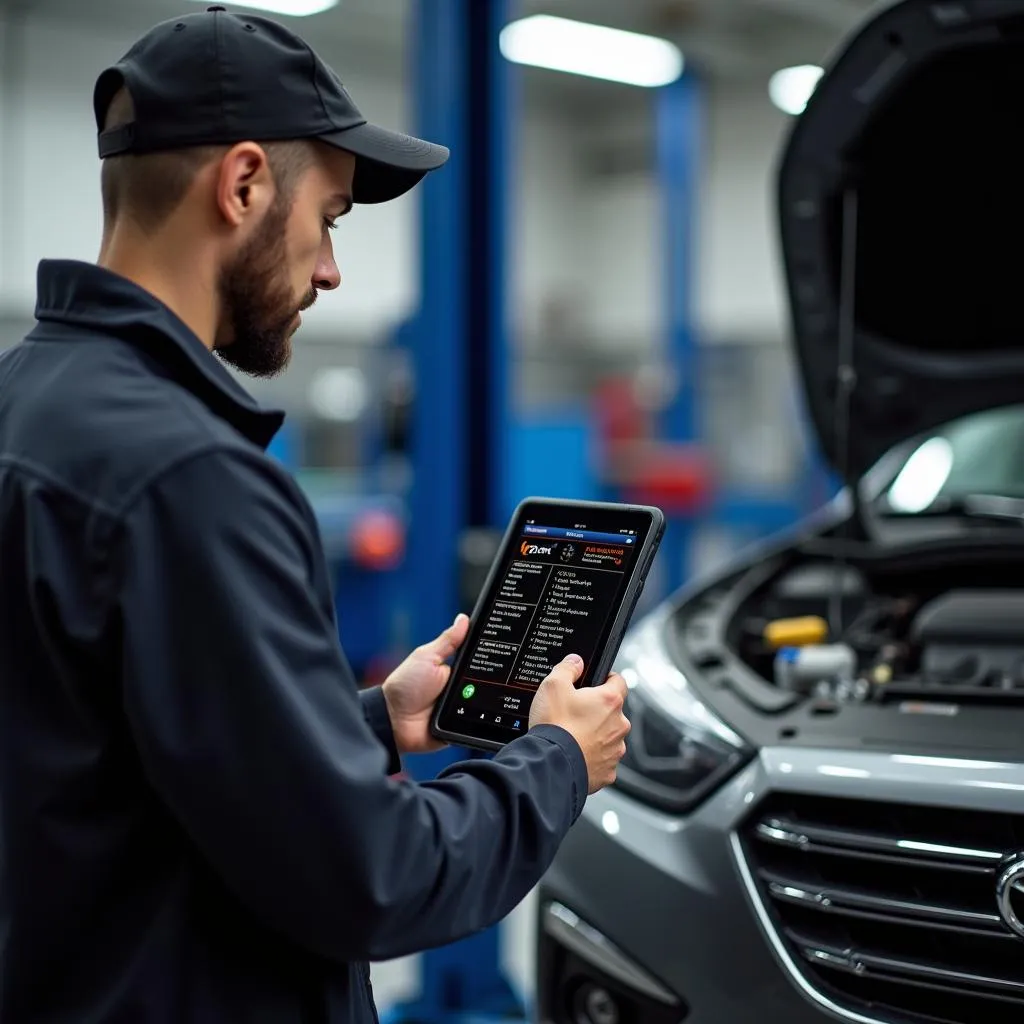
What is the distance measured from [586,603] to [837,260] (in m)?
1.42

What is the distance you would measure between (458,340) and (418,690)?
6.00 feet

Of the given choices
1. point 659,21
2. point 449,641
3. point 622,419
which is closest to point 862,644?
point 449,641

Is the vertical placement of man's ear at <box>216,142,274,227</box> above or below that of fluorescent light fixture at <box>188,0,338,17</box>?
below

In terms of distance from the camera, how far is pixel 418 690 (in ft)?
5.43

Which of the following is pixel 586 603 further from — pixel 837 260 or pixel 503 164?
pixel 503 164

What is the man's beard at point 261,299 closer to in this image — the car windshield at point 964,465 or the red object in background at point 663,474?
the car windshield at point 964,465

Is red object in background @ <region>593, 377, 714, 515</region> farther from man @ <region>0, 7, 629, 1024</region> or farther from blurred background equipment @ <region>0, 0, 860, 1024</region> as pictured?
man @ <region>0, 7, 629, 1024</region>

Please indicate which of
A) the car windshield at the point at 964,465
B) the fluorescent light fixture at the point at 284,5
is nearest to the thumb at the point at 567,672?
the car windshield at the point at 964,465

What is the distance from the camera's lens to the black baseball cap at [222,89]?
3.92 ft

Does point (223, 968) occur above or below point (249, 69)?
below

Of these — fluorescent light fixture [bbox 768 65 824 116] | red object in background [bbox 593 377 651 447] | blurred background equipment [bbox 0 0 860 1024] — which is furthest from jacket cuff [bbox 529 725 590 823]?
red object in background [bbox 593 377 651 447]

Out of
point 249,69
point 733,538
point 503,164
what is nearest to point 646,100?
point 733,538

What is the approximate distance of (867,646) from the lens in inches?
97.0

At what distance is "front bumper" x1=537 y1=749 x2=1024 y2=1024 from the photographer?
178cm
